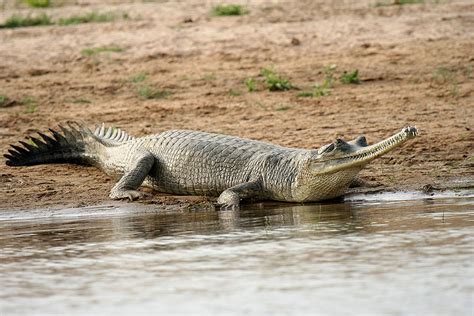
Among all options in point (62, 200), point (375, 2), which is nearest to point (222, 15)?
point (375, 2)

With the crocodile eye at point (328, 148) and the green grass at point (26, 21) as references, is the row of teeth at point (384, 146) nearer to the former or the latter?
the crocodile eye at point (328, 148)

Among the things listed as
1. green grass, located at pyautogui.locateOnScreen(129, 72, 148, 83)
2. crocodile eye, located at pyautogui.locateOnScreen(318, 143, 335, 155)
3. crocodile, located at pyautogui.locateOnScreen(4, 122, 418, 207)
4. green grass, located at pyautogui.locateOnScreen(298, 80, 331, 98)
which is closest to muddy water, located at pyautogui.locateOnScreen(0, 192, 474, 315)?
crocodile, located at pyautogui.locateOnScreen(4, 122, 418, 207)

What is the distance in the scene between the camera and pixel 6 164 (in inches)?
384

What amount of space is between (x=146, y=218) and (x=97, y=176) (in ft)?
6.41

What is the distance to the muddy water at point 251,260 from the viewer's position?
4.94 meters

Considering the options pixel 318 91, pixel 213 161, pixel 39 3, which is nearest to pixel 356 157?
pixel 213 161

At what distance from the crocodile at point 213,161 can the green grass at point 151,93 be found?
187cm

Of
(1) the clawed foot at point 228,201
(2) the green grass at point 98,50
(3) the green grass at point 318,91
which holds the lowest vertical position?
(1) the clawed foot at point 228,201

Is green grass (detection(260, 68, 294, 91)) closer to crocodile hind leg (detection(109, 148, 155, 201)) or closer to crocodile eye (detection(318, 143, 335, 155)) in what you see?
crocodile hind leg (detection(109, 148, 155, 201))

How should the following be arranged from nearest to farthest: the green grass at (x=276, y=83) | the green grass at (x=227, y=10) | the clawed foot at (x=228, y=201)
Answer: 1. the clawed foot at (x=228, y=201)
2. the green grass at (x=276, y=83)
3. the green grass at (x=227, y=10)

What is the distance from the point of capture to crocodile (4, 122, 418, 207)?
8078mm

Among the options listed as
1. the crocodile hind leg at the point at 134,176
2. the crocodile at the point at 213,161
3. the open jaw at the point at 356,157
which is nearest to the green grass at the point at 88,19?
the crocodile at the point at 213,161

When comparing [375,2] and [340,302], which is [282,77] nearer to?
[375,2]

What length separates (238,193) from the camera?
8359 mm
